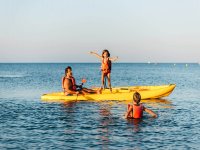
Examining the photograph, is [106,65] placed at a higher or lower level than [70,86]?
higher

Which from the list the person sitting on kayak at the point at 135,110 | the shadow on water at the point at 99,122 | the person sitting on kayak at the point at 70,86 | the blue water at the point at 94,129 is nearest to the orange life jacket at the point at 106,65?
the person sitting on kayak at the point at 70,86


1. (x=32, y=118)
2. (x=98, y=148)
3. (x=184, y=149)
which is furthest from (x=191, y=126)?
(x=32, y=118)

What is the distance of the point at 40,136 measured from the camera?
48.1 feet

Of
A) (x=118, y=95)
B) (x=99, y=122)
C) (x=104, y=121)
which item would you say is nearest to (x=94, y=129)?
(x=99, y=122)

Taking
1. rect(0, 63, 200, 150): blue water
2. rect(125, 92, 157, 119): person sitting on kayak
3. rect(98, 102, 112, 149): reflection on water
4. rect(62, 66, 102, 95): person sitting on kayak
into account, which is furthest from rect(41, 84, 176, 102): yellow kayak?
rect(125, 92, 157, 119): person sitting on kayak

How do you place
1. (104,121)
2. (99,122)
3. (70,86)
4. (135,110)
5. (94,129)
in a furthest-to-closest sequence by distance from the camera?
1. (70,86)
2. (104,121)
3. (99,122)
4. (135,110)
5. (94,129)

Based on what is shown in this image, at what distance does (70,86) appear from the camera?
25.2m

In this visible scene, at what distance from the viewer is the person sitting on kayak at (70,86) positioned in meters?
24.5

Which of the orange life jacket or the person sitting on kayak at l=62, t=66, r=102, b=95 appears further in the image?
the orange life jacket

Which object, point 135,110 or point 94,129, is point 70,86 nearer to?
point 135,110

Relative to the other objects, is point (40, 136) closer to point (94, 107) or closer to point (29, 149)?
point (29, 149)

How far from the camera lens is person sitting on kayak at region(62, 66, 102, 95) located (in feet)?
80.5

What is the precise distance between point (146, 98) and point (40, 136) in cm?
1365

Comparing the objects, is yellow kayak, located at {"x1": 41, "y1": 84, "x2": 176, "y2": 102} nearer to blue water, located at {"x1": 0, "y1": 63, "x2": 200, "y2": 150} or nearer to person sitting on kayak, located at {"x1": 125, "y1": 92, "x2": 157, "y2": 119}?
blue water, located at {"x1": 0, "y1": 63, "x2": 200, "y2": 150}
